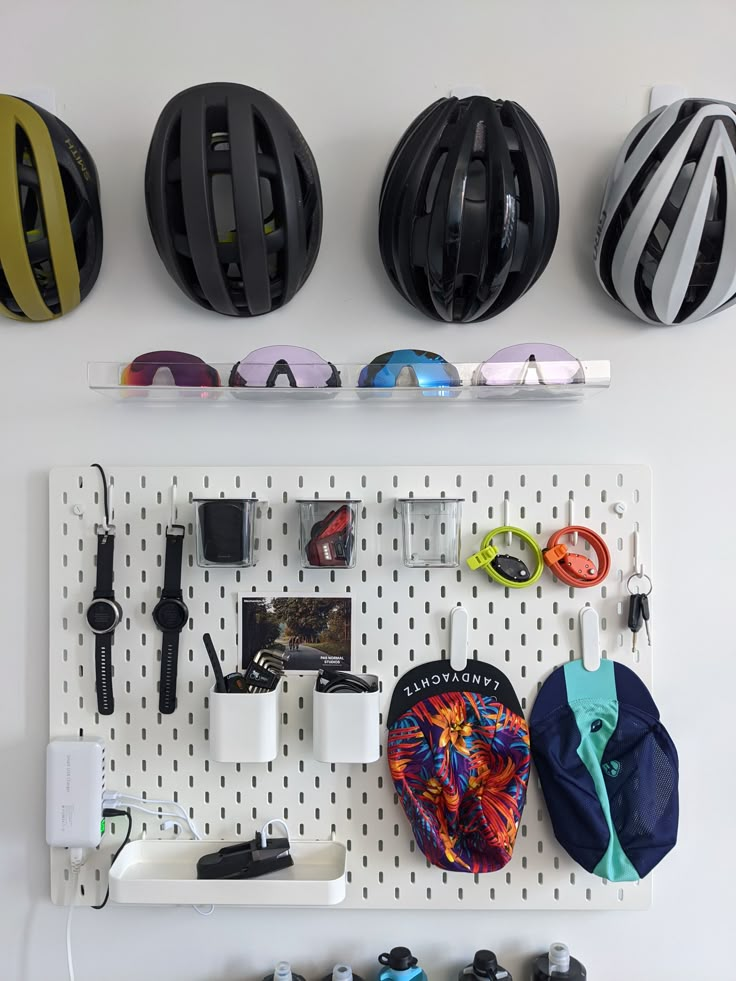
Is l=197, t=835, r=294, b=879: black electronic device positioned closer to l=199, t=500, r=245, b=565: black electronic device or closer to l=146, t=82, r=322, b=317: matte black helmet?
l=199, t=500, r=245, b=565: black electronic device

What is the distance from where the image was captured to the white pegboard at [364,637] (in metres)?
1.17

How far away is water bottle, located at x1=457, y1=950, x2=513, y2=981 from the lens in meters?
1.12

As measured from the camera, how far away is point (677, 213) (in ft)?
3.45

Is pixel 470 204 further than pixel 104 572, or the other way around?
pixel 104 572

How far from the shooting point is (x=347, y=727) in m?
1.09

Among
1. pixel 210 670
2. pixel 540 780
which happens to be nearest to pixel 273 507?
pixel 210 670

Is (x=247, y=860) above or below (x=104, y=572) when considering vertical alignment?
below

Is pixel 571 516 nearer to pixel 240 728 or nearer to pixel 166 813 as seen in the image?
pixel 240 728

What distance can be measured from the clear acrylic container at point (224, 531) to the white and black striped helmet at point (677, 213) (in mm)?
683

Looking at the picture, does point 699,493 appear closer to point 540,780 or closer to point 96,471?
point 540,780

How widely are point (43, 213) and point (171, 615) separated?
25.0 inches

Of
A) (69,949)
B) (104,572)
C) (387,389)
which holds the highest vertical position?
(387,389)

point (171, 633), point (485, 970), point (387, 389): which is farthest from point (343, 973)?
point (387, 389)

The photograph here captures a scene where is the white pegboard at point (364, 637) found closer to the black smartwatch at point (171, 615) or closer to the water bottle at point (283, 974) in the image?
the black smartwatch at point (171, 615)
